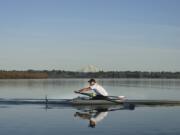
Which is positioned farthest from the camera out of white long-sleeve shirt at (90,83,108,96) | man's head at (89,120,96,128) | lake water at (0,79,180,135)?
white long-sleeve shirt at (90,83,108,96)

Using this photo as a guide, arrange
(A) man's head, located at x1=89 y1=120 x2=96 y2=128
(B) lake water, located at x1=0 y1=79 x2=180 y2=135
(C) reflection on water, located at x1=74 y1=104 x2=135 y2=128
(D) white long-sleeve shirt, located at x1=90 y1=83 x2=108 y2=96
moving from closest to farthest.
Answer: (B) lake water, located at x1=0 y1=79 x2=180 y2=135 → (A) man's head, located at x1=89 y1=120 x2=96 y2=128 → (C) reflection on water, located at x1=74 y1=104 x2=135 y2=128 → (D) white long-sleeve shirt, located at x1=90 y1=83 x2=108 y2=96

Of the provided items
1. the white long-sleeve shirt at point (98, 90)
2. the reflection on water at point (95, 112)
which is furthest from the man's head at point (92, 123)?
the white long-sleeve shirt at point (98, 90)

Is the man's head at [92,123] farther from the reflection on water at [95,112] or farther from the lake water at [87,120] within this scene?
the lake water at [87,120]

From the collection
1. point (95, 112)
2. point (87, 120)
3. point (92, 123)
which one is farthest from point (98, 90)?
point (92, 123)

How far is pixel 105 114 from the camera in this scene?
89.9ft

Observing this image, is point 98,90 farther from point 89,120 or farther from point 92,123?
point 92,123

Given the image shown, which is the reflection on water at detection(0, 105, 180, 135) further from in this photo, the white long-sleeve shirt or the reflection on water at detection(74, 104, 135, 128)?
Result: the white long-sleeve shirt

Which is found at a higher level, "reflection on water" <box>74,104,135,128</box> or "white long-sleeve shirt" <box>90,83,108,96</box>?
"white long-sleeve shirt" <box>90,83,108,96</box>

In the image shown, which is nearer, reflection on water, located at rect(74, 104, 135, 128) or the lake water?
the lake water

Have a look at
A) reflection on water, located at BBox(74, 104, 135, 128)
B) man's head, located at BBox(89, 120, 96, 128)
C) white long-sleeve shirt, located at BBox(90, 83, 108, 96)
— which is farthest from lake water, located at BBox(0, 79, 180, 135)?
white long-sleeve shirt, located at BBox(90, 83, 108, 96)

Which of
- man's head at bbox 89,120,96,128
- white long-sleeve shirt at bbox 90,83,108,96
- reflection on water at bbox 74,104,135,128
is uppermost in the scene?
white long-sleeve shirt at bbox 90,83,108,96

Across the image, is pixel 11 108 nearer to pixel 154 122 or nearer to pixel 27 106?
pixel 27 106

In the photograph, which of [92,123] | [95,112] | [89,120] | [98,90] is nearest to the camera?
[92,123]

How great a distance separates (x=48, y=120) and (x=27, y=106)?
8.80 meters
